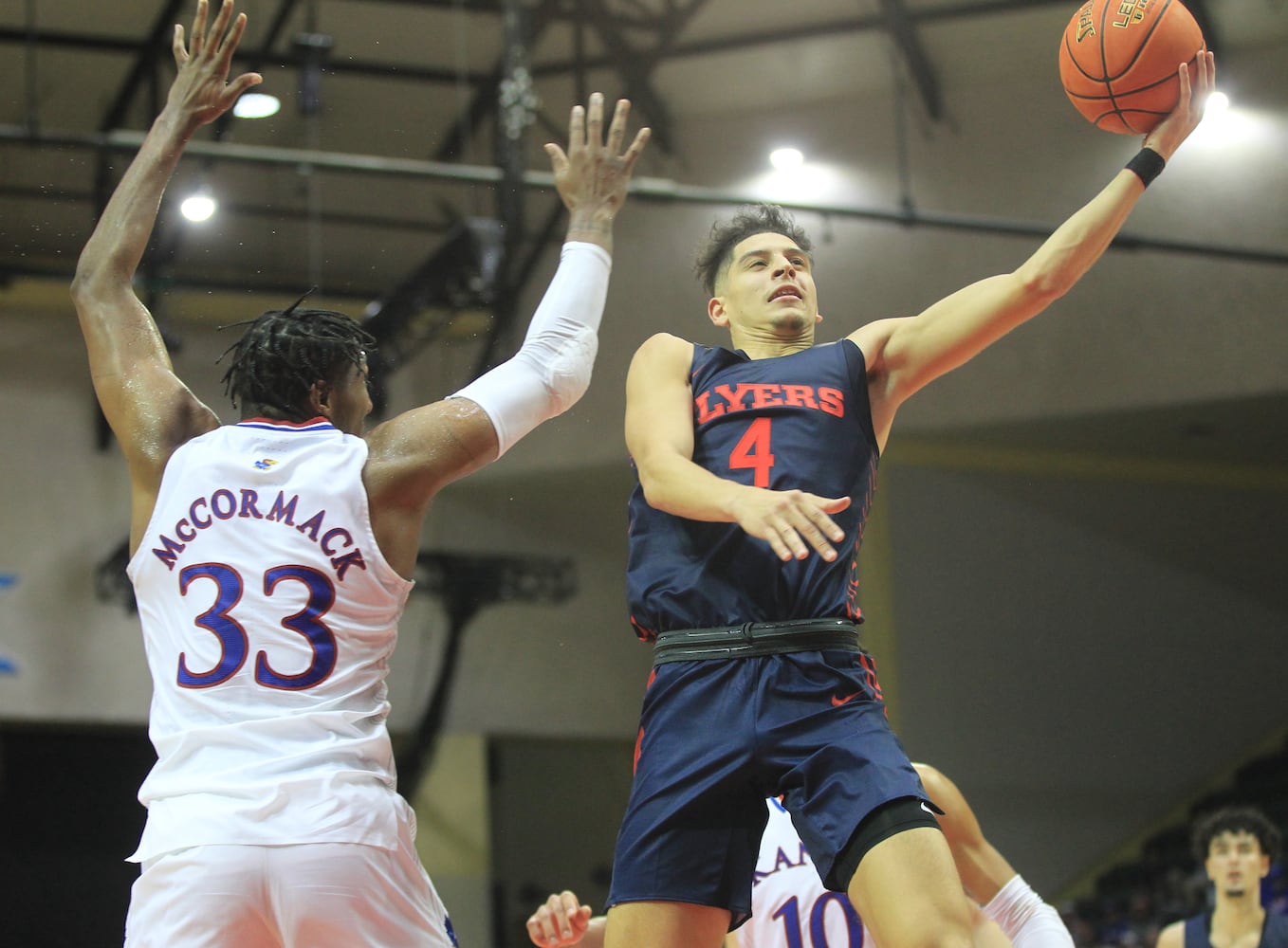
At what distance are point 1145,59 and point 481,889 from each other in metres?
13.4

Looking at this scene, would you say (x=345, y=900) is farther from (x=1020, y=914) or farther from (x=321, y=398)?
(x=1020, y=914)

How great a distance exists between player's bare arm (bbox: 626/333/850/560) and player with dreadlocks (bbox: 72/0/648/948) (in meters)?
0.19

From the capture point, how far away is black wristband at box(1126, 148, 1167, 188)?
3422 mm

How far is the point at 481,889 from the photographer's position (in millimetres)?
15758

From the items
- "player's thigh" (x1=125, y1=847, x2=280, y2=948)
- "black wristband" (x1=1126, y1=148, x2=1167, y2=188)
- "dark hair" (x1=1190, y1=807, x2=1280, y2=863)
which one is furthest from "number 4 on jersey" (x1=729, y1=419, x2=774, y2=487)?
"dark hair" (x1=1190, y1=807, x2=1280, y2=863)

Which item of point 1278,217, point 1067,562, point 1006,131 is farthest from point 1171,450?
point 1006,131

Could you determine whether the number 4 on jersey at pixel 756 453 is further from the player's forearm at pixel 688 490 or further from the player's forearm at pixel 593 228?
the player's forearm at pixel 593 228

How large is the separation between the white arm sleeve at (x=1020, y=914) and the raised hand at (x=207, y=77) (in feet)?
9.36

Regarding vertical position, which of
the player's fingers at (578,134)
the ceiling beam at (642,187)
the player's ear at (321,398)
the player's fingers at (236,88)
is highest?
the ceiling beam at (642,187)

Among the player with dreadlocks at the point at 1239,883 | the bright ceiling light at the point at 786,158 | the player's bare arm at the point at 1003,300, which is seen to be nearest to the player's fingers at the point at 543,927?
the player's bare arm at the point at 1003,300

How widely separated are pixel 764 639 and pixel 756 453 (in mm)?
416

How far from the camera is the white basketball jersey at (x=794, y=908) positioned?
157 inches

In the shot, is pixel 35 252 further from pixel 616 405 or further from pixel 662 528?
pixel 662 528

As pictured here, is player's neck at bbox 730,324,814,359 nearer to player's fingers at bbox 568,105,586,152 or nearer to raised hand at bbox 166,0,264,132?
player's fingers at bbox 568,105,586,152
